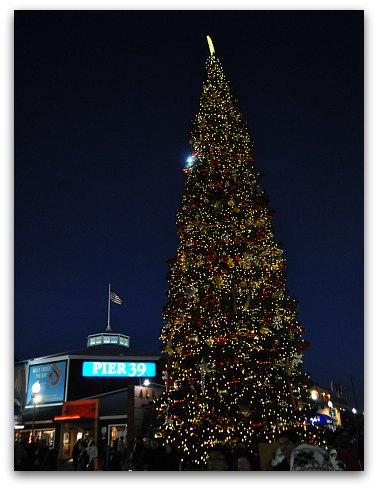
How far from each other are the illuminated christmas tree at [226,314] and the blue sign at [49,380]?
1697 cm

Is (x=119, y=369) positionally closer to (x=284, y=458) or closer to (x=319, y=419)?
(x=319, y=419)

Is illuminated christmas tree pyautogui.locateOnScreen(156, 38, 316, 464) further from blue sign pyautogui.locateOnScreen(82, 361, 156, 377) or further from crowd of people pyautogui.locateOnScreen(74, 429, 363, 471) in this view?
blue sign pyautogui.locateOnScreen(82, 361, 156, 377)

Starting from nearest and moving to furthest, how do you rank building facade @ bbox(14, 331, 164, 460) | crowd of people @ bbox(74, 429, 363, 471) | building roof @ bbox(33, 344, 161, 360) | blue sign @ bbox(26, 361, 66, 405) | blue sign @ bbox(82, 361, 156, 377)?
crowd of people @ bbox(74, 429, 363, 471), building facade @ bbox(14, 331, 164, 460), blue sign @ bbox(26, 361, 66, 405), blue sign @ bbox(82, 361, 156, 377), building roof @ bbox(33, 344, 161, 360)

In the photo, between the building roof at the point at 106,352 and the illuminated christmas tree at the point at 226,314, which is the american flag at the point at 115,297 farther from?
the illuminated christmas tree at the point at 226,314

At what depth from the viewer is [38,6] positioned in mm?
5605

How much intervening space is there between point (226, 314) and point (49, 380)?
19.9 metres

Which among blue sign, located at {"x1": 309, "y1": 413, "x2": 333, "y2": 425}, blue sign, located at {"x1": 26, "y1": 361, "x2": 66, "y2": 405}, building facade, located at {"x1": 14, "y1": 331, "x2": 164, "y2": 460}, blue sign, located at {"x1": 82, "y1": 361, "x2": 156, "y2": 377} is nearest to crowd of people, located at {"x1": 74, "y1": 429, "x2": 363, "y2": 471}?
blue sign, located at {"x1": 309, "y1": 413, "x2": 333, "y2": 425}

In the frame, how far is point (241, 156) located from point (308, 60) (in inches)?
146

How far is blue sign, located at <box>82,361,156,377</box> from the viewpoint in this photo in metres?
25.2

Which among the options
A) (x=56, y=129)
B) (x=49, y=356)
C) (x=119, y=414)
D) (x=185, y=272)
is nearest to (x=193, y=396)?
(x=185, y=272)

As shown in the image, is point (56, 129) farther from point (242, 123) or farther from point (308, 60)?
point (242, 123)

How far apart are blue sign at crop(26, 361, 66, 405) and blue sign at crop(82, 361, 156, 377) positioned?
143 centimetres

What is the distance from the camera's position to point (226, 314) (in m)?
9.01

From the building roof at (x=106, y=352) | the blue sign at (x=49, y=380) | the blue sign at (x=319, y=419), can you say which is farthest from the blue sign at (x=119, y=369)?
the blue sign at (x=319, y=419)
